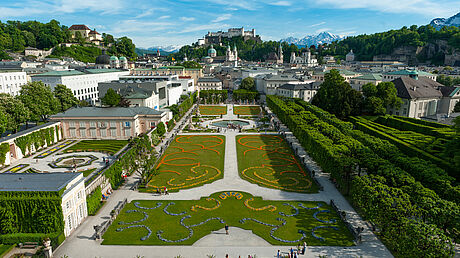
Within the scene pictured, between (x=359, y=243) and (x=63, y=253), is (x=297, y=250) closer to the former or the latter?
(x=359, y=243)

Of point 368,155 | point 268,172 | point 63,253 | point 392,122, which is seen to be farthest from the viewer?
point 392,122

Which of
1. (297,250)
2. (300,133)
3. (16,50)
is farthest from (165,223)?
(16,50)

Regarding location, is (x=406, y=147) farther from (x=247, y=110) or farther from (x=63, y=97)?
(x=63, y=97)

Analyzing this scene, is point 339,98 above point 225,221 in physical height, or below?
above

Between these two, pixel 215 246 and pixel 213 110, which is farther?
pixel 213 110

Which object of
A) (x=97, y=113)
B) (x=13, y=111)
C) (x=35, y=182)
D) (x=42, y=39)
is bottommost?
(x=35, y=182)

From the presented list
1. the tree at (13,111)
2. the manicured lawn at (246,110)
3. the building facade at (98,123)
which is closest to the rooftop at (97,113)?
the building facade at (98,123)

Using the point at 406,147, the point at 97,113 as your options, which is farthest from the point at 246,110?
the point at 406,147

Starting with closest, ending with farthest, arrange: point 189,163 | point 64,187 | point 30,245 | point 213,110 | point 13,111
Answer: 1. point 30,245
2. point 64,187
3. point 189,163
4. point 13,111
5. point 213,110
